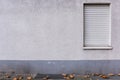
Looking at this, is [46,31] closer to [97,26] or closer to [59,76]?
[59,76]

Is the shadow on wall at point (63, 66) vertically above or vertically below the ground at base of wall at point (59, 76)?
above

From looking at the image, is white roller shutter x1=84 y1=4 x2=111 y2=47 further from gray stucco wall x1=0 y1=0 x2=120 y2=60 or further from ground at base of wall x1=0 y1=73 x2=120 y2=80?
ground at base of wall x1=0 y1=73 x2=120 y2=80

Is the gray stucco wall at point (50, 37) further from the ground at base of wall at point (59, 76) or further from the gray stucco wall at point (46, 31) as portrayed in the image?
the ground at base of wall at point (59, 76)

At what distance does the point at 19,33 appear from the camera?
8.98 m

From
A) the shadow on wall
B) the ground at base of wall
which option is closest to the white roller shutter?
the shadow on wall

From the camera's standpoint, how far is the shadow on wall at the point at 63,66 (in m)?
8.97

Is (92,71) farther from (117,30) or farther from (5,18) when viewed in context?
(5,18)

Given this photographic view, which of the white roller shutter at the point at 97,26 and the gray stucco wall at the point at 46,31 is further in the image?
the white roller shutter at the point at 97,26

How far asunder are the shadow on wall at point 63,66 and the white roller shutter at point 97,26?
0.75 m

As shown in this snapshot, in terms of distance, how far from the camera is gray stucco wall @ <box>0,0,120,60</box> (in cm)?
892

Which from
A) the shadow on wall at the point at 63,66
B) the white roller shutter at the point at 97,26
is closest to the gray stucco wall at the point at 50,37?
the shadow on wall at the point at 63,66

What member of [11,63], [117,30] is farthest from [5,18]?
[117,30]

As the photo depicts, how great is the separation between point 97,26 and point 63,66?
2.07 metres

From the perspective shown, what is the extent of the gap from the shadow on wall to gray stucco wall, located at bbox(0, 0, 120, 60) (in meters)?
0.16
